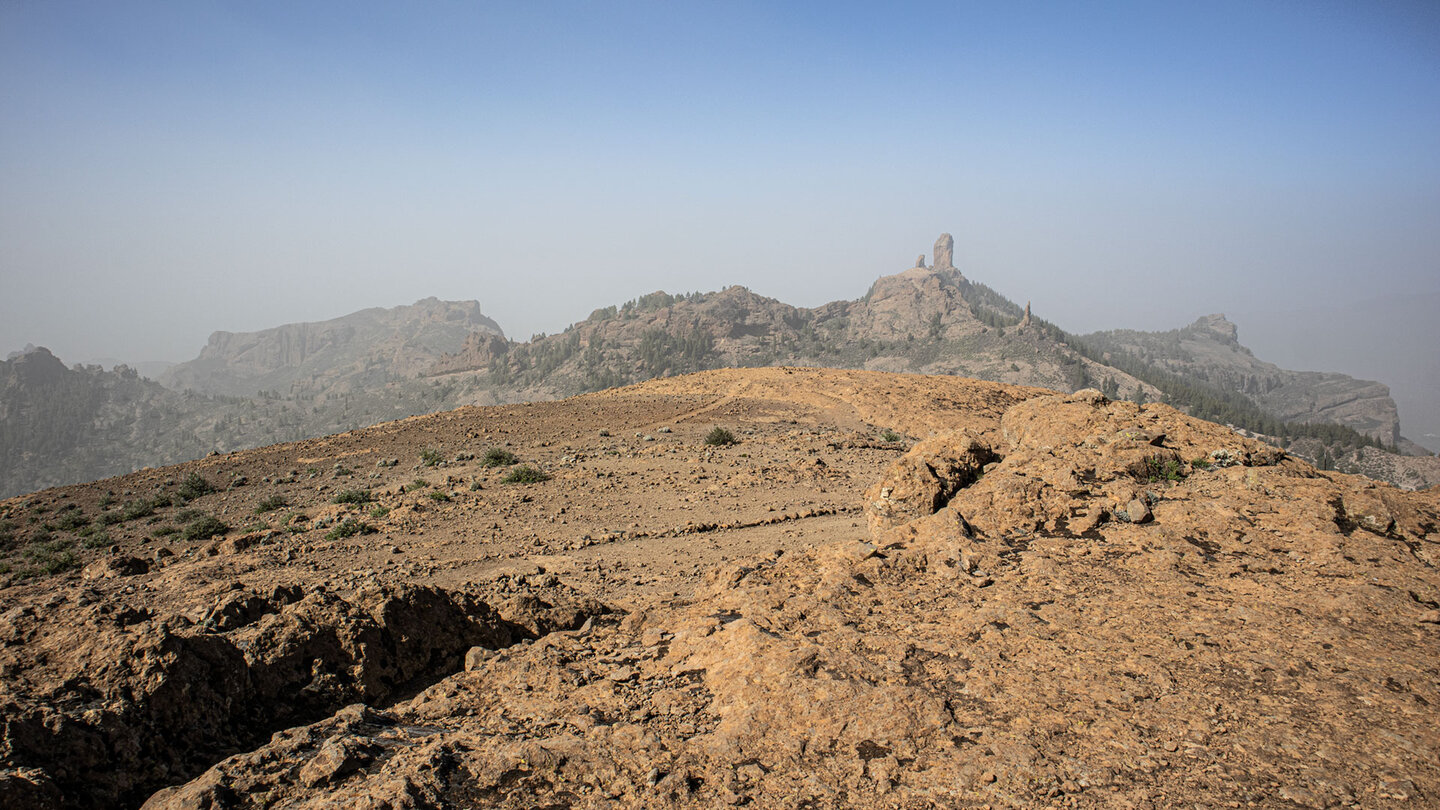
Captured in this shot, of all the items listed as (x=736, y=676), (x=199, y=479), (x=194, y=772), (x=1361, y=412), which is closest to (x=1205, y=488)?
(x=736, y=676)

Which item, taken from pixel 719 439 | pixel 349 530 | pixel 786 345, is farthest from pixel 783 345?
pixel 349 530

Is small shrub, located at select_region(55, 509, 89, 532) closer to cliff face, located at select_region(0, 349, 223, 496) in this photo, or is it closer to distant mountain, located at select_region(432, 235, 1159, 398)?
distant mountain, located at select_region(432, 235, 1159, 398)

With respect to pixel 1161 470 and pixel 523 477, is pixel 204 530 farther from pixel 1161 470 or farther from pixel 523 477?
pixel 1161 470

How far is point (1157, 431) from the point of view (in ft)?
34.5

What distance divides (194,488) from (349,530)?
24.1ft

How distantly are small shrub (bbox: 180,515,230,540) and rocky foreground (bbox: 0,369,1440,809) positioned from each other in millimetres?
2450

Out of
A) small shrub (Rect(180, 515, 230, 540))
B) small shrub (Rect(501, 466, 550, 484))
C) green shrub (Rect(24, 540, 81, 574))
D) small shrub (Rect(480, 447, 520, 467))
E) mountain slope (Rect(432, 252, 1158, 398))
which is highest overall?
mountain slope (Rect(432, 252, 1158, 398))

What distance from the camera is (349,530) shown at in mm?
11938

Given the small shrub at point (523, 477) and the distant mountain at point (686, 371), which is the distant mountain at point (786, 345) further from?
the small shrub at point (523, 477)

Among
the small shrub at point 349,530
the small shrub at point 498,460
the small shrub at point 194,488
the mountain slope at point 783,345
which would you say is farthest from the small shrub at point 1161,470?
the mountain slope at point 783,345

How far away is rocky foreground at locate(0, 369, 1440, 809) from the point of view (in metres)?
3.69

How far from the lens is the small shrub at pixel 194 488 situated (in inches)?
619

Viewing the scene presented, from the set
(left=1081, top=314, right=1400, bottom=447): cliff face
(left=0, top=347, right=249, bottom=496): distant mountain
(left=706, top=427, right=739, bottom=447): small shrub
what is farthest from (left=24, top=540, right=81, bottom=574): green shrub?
(left=1081, top=314, right=1400, bottom=447): cliff face

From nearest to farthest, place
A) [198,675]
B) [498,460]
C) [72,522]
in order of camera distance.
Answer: [198,675]
[72,522]
[498,460]
